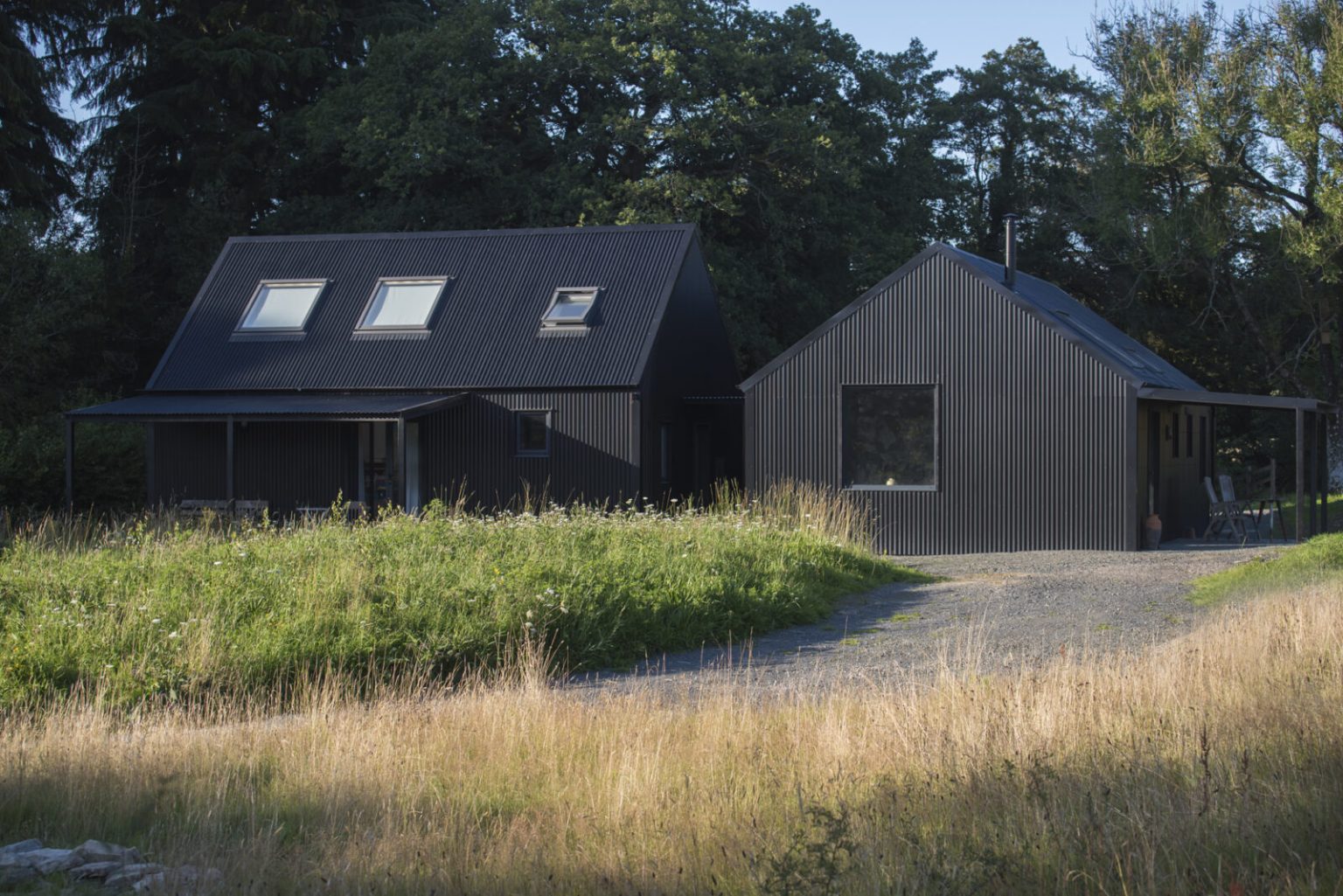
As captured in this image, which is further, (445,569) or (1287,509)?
(1287,509)

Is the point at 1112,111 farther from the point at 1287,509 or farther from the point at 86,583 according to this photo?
the point at 86,583

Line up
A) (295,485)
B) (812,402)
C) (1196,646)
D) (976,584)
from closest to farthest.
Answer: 1. (1196,646)
2. (976,584)
3. (812,402)
4. (295,485)

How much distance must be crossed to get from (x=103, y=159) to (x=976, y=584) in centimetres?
2767

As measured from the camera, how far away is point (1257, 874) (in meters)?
5.09

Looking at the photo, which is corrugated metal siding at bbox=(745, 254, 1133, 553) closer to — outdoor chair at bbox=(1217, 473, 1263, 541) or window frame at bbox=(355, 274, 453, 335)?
outdoor chair at bbox=(1217, 473, 1263, 541)

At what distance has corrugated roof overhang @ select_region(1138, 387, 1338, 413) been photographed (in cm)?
1994

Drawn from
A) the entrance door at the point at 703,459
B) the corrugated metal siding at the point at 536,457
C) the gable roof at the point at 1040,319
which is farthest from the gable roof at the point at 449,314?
the entrance door at the point at 703,459

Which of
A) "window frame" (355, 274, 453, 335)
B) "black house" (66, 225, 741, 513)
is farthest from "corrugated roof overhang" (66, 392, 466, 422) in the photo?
"window frame" (355, 274, 453, 335)

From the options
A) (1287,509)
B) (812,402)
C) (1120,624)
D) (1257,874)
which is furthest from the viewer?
(1287,509)

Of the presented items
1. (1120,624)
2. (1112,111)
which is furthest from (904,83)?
(1120,624)

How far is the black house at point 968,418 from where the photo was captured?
2042 cm

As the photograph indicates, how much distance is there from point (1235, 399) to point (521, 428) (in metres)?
10.9

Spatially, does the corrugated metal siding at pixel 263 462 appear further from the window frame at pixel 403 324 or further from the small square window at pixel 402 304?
the small square window at pixel 402 304

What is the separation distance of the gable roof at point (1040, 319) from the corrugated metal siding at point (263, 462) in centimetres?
722
